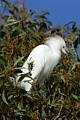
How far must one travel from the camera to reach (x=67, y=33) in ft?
10.2

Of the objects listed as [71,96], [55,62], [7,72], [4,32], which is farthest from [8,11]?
[7,72]

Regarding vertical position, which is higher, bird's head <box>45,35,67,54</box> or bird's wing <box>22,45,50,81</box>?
bird's head <box>45,35,67,54</box>

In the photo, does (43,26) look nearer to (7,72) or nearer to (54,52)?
(54,52)

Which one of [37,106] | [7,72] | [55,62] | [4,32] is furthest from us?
[55,62]

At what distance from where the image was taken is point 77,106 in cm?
259

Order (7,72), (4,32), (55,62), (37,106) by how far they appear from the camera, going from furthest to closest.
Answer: (55,62)
(4,32)
(37,106)
(7,72)

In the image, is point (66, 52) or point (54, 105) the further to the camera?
point (66, 52)

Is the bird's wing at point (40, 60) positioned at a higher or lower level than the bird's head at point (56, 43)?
lower

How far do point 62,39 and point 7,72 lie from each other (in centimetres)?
97

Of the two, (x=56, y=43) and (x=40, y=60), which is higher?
(x=56, y=43)

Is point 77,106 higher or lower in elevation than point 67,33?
lower

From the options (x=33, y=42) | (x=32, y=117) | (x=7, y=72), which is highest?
(x=33, y=42)

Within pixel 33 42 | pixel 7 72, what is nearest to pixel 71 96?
pixel 33 42

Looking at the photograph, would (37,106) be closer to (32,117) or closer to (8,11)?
(32,117)
